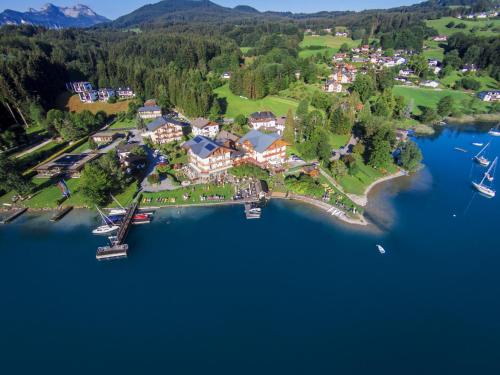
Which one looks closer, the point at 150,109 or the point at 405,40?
the point at 150,109

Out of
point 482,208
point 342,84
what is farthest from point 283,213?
point 342,84

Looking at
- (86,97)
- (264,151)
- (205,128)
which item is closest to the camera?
(264,151)

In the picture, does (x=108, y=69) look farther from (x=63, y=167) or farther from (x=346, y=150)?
(x=346, y=150)

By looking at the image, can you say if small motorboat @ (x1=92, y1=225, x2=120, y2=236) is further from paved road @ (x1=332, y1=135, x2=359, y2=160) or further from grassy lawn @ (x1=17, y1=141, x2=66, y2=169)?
paved road @ (x1=332, y1=135, x2=359, y2=160)

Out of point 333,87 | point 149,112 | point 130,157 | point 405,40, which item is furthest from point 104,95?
point 405,40

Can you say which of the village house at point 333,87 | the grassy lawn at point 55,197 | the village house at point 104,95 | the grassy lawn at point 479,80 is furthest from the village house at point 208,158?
the grassy lawn at point 479,80

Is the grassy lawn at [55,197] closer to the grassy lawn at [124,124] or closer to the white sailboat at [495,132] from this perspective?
the grassy lawn at [124,124]
